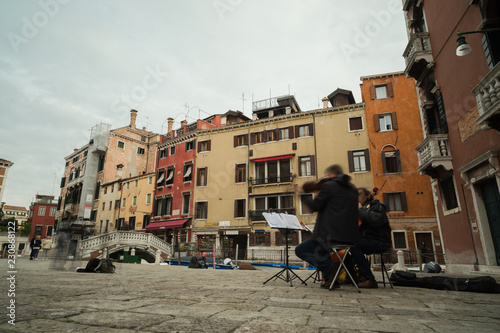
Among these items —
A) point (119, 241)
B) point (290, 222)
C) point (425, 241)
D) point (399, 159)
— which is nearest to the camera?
point (290, 222)

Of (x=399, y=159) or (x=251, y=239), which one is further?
(x=251, y=239)

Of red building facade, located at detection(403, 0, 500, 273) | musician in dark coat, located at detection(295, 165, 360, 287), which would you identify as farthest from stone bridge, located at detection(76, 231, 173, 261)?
musician in dark coat, located at detection(295, 165, 360, 287)

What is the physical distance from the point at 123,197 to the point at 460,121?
34.3 metres

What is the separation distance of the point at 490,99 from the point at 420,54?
5.26 m

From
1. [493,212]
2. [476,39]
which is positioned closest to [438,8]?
[476,39]

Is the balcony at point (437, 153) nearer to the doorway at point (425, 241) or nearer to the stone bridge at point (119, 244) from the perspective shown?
the doorway at point (425, 241)

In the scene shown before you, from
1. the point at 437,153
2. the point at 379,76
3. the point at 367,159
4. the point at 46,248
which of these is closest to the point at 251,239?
the point at 367,159

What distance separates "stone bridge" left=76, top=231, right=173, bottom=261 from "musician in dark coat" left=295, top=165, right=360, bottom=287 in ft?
72.7

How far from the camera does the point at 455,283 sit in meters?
4.93

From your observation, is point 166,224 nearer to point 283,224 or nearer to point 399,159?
point 399,159

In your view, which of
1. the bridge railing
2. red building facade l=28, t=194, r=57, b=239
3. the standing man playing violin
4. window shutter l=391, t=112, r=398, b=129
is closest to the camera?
the standing man playing violin

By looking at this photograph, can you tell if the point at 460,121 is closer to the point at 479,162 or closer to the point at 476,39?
the point at 479,162

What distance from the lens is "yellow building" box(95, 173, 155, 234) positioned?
33125 mm

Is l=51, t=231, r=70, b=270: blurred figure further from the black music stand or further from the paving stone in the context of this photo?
the paving stone
